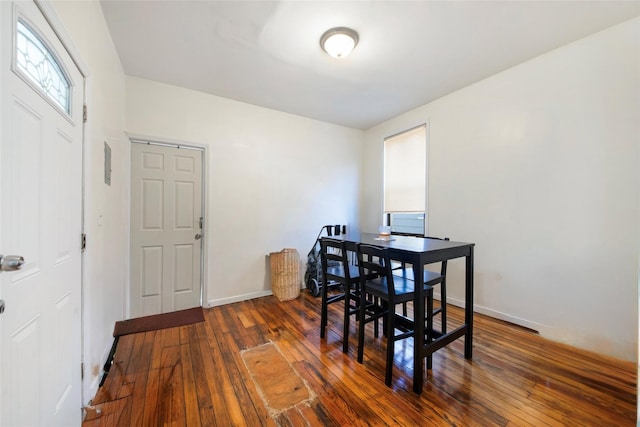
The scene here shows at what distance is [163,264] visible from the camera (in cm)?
292

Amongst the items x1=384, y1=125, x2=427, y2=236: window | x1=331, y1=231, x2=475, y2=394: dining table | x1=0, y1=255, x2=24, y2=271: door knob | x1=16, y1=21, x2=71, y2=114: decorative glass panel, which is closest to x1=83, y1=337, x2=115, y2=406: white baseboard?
x1=0, y1=255, x2=24, y2=271: door knob

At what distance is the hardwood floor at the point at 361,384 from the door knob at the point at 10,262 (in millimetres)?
1241

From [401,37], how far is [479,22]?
60cm

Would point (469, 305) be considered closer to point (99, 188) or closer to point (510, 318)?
point (510, 318)

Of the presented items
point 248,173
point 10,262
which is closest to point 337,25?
point 248,173

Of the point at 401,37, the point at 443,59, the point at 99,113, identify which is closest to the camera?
the point at 99,113

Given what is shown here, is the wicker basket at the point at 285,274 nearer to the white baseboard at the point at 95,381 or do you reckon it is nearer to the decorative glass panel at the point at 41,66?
the white baseboard at the point at 95,381

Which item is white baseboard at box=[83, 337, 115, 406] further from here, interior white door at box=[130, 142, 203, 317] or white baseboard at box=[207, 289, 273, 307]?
white baseboard at box=[207, 289, 273, 307]

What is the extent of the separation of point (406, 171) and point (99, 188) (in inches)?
144

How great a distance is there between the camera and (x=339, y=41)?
6.82 ft

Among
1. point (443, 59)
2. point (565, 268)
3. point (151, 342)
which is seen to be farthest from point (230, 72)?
point (565, 268)

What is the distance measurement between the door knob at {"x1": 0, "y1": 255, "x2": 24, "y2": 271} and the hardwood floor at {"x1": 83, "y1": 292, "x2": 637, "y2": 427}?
1241 millimetres

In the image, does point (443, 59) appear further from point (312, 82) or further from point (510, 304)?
point (510, 304)

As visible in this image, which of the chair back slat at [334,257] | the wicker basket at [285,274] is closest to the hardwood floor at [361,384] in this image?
the chair back slat at [334,257]
